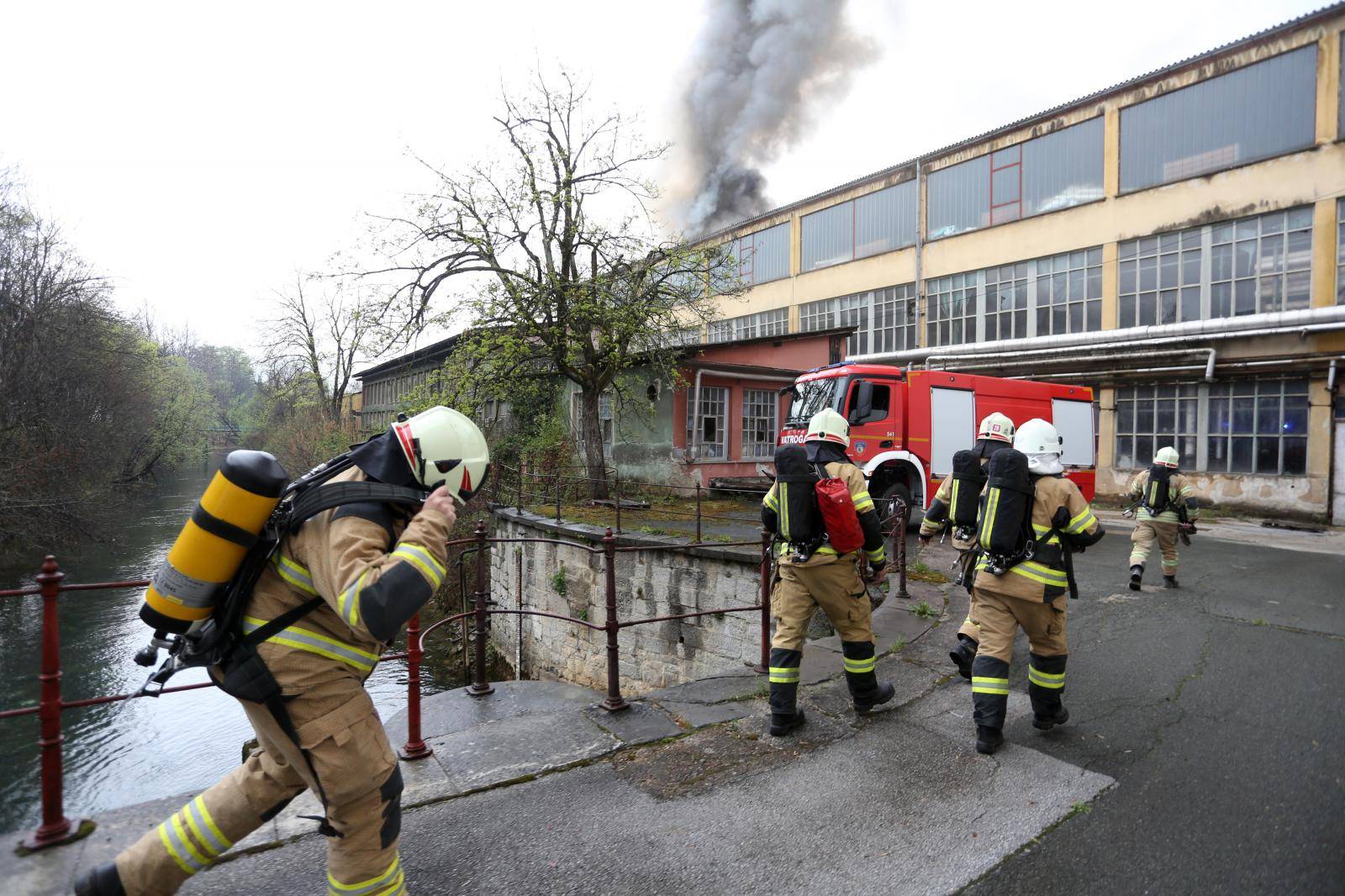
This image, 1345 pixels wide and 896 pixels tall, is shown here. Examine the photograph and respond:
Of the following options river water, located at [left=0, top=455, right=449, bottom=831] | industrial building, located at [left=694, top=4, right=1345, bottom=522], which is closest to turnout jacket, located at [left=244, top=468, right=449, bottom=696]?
river water, located at [left=0, top=455, right=449, bottom=831]

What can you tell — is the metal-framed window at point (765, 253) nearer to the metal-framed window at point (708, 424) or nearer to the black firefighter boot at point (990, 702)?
the metal-framed window at point (708, 424)

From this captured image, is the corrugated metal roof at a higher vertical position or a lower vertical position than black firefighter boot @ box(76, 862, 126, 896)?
higher

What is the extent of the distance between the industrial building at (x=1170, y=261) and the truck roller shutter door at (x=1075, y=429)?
5.66 metres

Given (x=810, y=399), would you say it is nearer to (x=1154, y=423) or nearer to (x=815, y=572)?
(x=815, y=572)

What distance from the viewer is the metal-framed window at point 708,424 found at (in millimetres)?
16484

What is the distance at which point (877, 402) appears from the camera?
11648mm

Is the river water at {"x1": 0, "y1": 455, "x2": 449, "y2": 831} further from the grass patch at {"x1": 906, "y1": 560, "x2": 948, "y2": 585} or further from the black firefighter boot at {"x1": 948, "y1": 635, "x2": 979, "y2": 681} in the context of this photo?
the grass patch at {"x1": 906, "y1": 560, "x2": 948, "y2": 585}

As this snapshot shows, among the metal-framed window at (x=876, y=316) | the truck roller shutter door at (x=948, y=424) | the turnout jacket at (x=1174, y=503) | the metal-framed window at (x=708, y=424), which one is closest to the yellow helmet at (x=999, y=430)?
the turnout jacket at (x=1174, y=503)

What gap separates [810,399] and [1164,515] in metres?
5.42

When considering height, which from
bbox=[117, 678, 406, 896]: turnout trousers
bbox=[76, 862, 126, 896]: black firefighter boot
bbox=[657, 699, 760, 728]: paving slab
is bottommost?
bbox=[657, 699, 760, 728]: paving slab

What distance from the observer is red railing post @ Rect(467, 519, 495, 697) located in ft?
15.0

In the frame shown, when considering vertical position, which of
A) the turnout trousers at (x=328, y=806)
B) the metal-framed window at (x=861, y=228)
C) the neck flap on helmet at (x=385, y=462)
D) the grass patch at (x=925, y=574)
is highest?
the metal-framed window at (x=861, y=228)

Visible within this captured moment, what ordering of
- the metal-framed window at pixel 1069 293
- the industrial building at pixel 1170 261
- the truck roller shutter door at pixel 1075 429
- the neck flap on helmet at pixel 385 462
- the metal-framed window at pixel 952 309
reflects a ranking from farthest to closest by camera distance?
the metal-framed window at pixel 952 309
the metal-framed window at pixel 1069 293
the industrial building at pixel 1170 261
the truck roller shutter door at pixel 1075 429
the neck flap on helmet at pixel 385 462

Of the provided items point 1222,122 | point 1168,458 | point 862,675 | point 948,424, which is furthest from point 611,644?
point 1222,122
